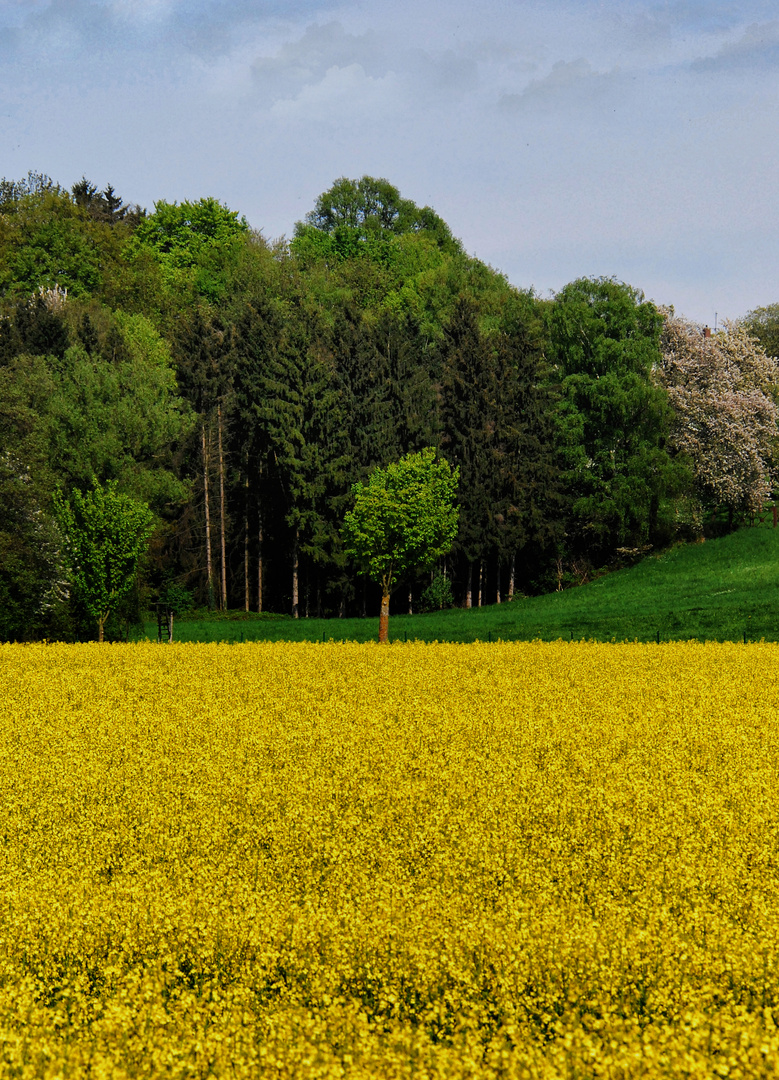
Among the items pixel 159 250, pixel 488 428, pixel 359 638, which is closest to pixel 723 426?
pixel 488 428

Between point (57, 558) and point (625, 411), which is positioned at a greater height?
point (625, 411)

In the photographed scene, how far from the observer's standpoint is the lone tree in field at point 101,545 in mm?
43250

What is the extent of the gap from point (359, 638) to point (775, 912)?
126 feet

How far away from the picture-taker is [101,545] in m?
43.5

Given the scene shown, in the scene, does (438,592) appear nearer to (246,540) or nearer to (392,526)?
(246,540)

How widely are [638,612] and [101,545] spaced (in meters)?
25.7

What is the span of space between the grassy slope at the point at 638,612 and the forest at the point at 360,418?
3739 mm

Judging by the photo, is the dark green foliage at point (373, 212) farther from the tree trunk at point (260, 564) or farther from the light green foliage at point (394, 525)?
the light green foliage at point (394, 525)

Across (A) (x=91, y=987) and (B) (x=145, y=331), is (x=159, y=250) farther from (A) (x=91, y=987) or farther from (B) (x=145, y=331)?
(A) (x=91, y=987)

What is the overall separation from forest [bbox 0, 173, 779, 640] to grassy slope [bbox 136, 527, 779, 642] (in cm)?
374

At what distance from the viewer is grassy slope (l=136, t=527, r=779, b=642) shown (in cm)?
4272

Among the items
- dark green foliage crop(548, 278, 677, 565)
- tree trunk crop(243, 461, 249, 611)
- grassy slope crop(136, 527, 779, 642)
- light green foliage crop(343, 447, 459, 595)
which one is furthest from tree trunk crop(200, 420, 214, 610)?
dark green foliage crop(548, 278, 677, 565)

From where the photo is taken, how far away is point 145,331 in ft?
233

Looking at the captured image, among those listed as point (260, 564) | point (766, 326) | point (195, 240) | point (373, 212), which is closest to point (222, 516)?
point (260, 564)
